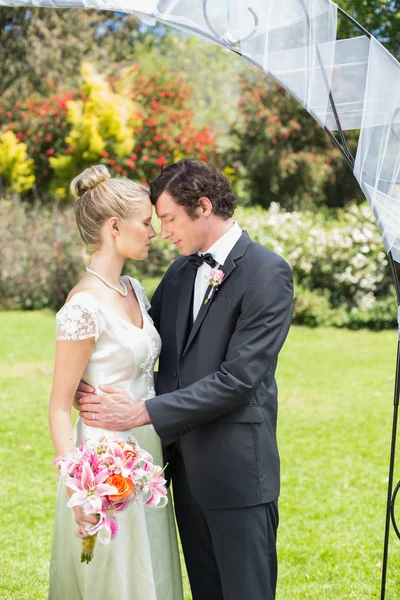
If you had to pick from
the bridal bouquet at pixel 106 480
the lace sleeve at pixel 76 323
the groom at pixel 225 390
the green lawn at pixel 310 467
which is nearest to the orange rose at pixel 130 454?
the bridal bouquet at pixel 106 480

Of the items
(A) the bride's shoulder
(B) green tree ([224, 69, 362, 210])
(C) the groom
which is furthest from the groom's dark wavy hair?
(B) green tree ([224, 69, 362, 210])

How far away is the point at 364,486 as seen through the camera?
6.23 metres

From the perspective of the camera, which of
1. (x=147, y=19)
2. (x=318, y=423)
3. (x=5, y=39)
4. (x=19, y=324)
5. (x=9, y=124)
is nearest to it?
(x=147, y=19)

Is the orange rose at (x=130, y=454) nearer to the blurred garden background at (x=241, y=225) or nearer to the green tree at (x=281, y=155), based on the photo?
the blurred garden background at (x=241, y=225)

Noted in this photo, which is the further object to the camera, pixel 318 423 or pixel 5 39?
pixel 5 39

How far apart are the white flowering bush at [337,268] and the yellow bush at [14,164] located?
6579 mm

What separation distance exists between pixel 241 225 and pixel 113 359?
11165 mm

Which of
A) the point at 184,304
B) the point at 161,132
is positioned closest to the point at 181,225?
the point at 184,304

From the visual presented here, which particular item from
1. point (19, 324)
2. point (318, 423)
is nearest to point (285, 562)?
point (318, 423)

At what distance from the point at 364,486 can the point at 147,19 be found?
455 centimetres

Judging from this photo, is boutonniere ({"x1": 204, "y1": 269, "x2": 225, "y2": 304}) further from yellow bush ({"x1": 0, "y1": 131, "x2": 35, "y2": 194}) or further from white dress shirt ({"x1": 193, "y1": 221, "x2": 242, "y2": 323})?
yellow bush ({"x1": 0, "y1": 131, "x2": 35, "y2": 194})

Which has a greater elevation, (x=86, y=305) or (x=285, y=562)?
(x=86, y=305)

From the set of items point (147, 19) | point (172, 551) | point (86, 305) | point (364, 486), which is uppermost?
point (147, 19)

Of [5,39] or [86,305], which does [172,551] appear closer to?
[86,305]
